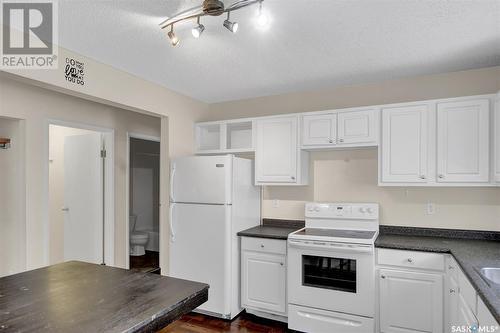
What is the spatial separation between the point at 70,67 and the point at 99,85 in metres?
0.27

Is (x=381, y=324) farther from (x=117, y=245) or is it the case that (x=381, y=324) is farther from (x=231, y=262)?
(x=117, y=245)

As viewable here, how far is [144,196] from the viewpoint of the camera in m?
6.38

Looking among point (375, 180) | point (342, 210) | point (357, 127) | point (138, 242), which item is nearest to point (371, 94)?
point (357, 127)

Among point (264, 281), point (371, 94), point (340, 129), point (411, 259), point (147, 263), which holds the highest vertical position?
point (371, 94)

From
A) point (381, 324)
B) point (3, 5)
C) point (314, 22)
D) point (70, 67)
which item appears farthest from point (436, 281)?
point (3, 5)

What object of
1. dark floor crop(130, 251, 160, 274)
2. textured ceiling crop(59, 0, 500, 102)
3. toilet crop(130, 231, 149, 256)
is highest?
textured ceiling crop(59, 0, 500, 102)

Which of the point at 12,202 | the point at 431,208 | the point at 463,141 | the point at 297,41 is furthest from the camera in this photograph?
the point at 12,202

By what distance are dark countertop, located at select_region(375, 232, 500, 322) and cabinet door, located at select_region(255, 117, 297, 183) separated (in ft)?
3.62

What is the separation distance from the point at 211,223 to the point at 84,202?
200cm

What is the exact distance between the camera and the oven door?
2590 millimetres

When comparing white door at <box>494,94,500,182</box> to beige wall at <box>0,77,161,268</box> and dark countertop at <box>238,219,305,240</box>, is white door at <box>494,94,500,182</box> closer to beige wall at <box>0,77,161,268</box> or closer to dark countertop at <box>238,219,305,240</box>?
dark countertop at <box>238,219,305,240</box>

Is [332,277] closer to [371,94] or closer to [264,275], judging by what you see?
[264,275]

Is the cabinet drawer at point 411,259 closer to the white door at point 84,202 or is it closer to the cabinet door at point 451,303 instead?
the cabinet door at point 451,303

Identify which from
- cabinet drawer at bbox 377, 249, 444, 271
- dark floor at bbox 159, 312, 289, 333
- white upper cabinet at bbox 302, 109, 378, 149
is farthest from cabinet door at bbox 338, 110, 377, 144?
dark floor at bbox 159, 312, 289, 333
